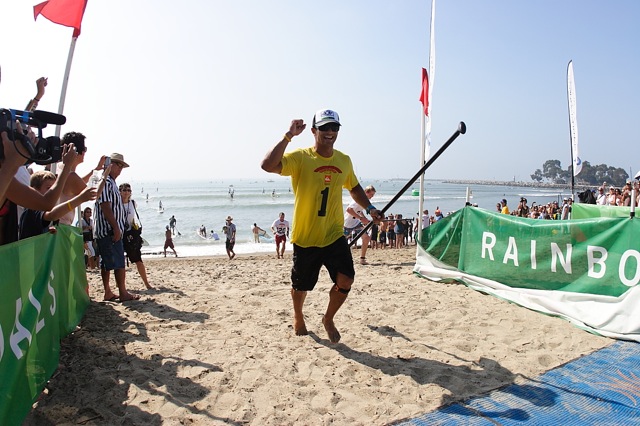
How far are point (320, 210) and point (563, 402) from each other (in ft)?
7.59

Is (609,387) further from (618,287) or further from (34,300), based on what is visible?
(34,300)

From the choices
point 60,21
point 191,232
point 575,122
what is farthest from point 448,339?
point 191,232

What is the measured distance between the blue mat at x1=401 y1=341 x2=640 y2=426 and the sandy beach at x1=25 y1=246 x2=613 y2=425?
12cm

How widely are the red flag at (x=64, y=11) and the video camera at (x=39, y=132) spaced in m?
4.35

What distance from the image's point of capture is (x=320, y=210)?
3.89 metres

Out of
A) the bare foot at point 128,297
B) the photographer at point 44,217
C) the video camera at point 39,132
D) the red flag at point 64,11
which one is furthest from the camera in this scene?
the red flag at point 64,11

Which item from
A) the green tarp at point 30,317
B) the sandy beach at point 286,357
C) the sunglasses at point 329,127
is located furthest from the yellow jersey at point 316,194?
the green tarp at point 30,317

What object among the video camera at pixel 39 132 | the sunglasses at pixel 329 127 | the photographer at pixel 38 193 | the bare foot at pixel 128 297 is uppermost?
the sunglasses at pixel 329 127

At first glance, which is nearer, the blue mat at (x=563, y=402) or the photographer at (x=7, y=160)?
the photographer at (x=7, y=160)

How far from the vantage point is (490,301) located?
18.6 feet

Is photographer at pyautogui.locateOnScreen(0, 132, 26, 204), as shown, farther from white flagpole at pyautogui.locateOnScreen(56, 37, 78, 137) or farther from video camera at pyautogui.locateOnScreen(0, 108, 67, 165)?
white flagpole at pyautogui.locateOnScreen(56, 37, 78, 137)

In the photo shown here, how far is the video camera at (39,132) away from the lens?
2104 mm

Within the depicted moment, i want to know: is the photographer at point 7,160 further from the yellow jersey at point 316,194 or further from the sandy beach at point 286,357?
the yellow jersey at point 316,194

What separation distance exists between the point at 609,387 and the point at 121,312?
15.6ft
